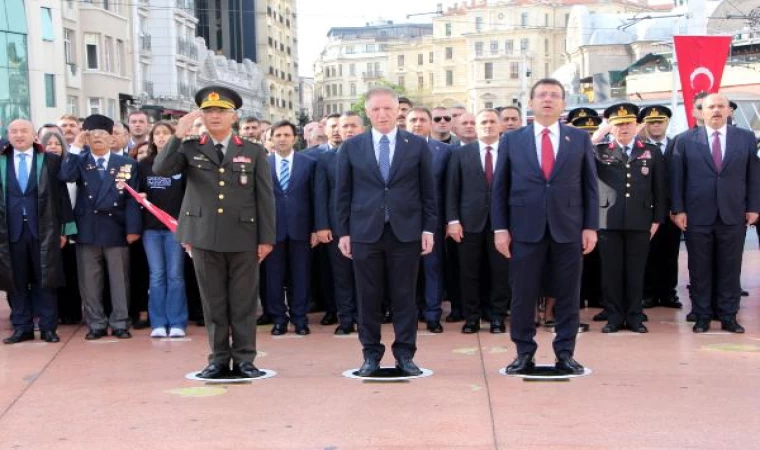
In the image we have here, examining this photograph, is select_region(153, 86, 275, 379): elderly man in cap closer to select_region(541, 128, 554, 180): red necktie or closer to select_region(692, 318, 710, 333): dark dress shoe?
select_region(541, 128, 554, 180): red necktie

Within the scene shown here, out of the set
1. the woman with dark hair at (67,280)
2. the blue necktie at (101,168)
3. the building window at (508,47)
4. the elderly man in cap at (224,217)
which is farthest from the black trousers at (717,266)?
the building window at (508,47)

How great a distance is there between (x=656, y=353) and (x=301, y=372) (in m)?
2.63

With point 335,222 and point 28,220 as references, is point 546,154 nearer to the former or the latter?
point 335,222

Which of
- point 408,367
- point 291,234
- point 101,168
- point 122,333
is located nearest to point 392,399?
point 408,367

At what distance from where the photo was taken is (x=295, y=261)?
8.66m

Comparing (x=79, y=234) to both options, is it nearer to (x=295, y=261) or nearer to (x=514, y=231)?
(x=295, y=261)

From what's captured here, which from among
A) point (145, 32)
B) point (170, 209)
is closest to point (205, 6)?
point (145, 32)

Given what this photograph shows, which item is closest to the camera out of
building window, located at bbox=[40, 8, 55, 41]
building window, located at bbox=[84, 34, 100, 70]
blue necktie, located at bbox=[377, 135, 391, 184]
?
blue necktie, located at bbox=[377, 135, 391, 184]

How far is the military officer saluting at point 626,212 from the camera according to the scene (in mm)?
8250

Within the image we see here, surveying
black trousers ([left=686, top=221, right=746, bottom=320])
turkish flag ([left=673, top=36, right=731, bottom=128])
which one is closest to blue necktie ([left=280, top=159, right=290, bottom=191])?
black trousers ([left=686, top=221, right=746, bottom=320])

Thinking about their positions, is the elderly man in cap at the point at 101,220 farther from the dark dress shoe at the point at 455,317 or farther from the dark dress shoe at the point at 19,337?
the dark dress shoe at the point at 455,317

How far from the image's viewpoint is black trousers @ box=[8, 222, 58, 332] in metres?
8.27

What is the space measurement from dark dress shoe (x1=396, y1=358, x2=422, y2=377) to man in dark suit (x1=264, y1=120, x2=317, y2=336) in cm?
202

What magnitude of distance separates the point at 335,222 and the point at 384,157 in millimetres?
1882
